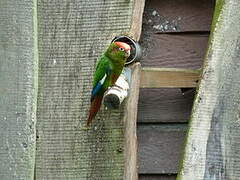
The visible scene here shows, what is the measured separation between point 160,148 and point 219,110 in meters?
0.28

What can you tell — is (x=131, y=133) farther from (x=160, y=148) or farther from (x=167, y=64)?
(x=167, y=64)

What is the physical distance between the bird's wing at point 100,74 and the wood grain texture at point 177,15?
236 mm

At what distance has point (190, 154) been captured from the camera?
3.26 meters

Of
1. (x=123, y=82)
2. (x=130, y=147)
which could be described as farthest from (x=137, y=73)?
(x=130, y=147)

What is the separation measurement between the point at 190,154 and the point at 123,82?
349mm

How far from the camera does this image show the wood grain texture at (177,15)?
11.4 ft

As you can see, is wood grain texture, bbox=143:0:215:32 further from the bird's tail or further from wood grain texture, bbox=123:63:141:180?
the bird's tail

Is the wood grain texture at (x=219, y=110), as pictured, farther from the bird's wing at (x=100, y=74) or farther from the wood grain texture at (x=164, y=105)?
the bird's wing at (x=100, y=74)

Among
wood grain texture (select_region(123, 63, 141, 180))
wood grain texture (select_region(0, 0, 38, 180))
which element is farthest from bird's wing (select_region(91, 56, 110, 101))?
wood grain texture (select_region(0, 0, 38, 180))

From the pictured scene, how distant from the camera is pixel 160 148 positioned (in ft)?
11.3

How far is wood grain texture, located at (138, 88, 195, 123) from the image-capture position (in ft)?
11.2

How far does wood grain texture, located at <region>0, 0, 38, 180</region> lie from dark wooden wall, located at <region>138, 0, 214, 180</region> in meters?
0.41

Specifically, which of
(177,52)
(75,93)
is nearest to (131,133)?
(75,93)

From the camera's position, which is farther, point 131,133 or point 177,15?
point 177,15
